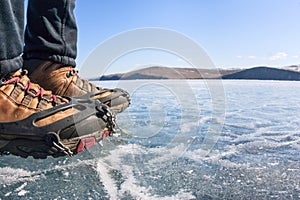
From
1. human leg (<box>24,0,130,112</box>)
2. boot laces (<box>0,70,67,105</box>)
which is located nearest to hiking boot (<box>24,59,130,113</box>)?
human leg (<box>24,0,130,112</box>)

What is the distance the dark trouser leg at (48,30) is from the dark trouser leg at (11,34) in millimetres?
206

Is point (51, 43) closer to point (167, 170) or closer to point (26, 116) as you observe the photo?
point (26, 116)

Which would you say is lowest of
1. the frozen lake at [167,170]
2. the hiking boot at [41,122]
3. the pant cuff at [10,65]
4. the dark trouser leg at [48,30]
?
the frozen lake at [167,170]

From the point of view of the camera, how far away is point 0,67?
2.16 ft

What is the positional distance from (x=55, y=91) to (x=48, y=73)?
0.22ft

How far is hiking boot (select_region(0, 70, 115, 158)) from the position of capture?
2.24 ft

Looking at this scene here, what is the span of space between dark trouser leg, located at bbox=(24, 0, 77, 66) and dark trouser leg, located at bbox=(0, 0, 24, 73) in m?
0.21

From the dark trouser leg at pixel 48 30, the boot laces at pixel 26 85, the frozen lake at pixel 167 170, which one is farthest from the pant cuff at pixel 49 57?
the frozen lake at pixel 167 170

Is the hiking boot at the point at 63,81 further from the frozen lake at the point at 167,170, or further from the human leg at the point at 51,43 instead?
the frozen lake at the point at 167,170

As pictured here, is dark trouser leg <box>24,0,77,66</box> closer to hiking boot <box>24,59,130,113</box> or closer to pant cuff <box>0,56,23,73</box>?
hiking boot <box>24,59,130,113</box>

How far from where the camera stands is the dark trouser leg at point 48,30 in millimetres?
917

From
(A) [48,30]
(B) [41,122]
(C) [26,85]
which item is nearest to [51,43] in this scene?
(A) [48,30]

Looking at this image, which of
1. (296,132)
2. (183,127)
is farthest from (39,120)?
(296,132)

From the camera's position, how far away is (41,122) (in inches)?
27.8
